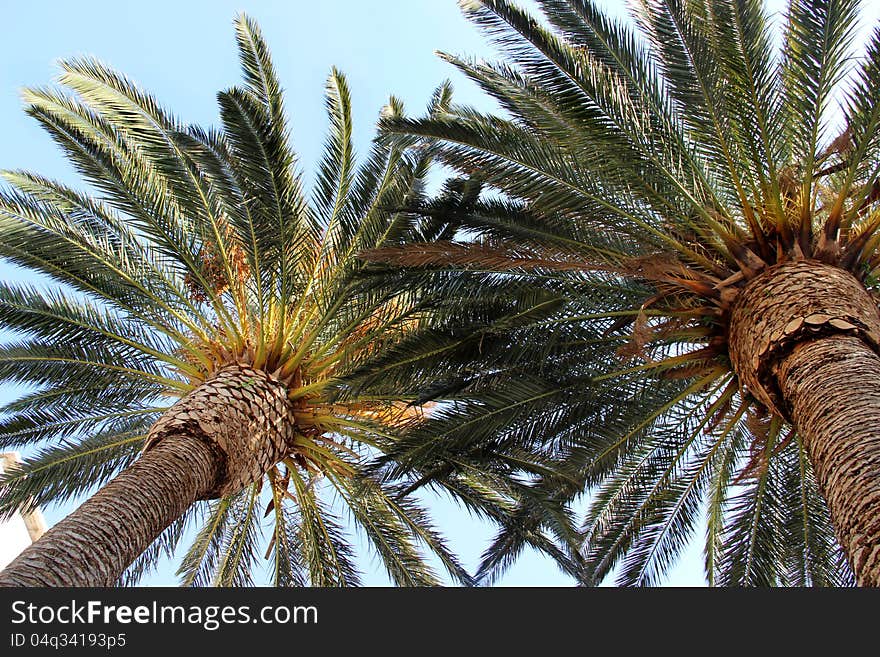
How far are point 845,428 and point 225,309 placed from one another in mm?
6164

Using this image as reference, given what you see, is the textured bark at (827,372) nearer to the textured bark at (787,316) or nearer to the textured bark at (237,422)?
the textured bark at (787,316)

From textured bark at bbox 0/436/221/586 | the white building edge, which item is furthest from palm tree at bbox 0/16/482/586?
the white building edge

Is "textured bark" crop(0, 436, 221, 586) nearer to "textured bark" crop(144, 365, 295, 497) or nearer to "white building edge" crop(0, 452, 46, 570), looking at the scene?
"textured bark" crop(144, 365, 295, 497)

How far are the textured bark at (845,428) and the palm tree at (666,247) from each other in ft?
1.05

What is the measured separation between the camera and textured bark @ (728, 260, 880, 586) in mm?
4565

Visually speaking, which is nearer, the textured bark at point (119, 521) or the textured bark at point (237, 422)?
the textured bark at point (119, 521)

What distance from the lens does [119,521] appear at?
19.1ft

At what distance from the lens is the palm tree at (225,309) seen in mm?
8422

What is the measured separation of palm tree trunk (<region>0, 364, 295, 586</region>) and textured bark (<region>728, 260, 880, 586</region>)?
4.20 meters

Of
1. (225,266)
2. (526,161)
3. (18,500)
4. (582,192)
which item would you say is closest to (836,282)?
(582,192)

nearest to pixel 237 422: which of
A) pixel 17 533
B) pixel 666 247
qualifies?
pixel 666 247

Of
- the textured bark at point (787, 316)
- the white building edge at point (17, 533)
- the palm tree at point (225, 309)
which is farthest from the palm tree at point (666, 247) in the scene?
the white building edge at point (17, 533)

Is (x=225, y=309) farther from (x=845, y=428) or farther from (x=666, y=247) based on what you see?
(x=845, y=428)

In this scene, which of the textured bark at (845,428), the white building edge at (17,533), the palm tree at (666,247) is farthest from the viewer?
the white building edge at (17,533)
